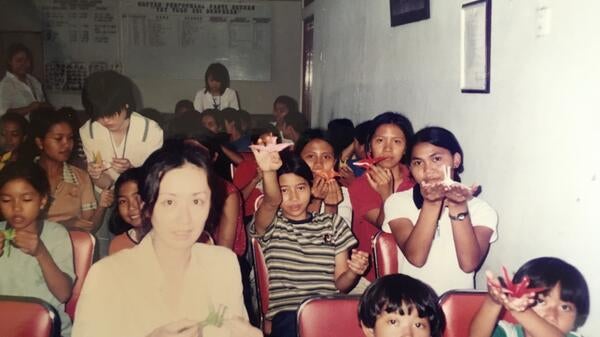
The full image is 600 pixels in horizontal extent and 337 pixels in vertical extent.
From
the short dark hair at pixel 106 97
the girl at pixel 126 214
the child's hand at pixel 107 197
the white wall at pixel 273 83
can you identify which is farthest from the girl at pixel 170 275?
the white wall at pixel 273 83

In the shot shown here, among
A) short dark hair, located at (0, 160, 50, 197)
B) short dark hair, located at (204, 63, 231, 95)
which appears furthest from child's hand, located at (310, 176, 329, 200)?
short dark hair, located at (204, 63, 231, 95)

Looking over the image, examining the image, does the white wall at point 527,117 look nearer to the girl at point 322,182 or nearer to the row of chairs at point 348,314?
the row of chairs at point 348,314

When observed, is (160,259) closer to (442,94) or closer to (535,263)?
(535,263)

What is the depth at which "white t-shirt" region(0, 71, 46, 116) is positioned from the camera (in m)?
4.57

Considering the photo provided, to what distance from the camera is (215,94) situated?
5.44m

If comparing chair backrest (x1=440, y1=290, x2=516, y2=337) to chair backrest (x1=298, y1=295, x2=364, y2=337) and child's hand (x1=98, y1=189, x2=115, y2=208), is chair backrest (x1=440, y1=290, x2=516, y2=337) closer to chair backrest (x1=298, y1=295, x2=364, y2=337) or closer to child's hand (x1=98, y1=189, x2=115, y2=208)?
chair backrest (x1=298, y1=295, x2=364, y2=337)

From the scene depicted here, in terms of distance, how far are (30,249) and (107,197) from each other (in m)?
0.34

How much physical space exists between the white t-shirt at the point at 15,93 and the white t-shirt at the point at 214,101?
132cm

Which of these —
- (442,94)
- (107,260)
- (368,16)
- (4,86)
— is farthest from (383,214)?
(4,86)

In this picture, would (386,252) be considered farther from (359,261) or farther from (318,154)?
(318,154)

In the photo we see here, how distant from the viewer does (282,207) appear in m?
1.96

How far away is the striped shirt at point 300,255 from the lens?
1.88 meters

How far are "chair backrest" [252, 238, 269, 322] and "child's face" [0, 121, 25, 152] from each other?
1583 millimetres

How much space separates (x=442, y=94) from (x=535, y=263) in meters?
1.06
